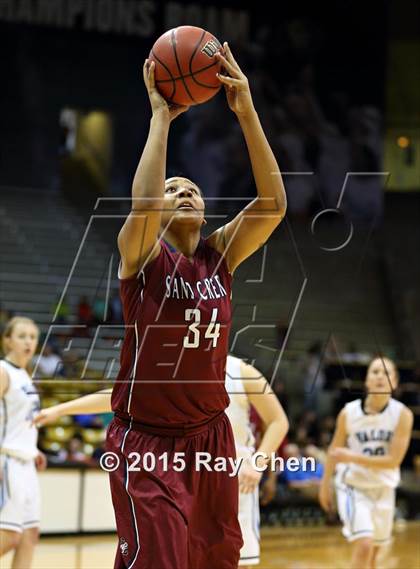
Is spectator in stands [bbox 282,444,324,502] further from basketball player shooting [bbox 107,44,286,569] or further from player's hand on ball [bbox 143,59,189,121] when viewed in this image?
player's hand on ball [bbox 143,59,189,121]

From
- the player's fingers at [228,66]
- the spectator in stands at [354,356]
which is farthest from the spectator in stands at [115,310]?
the player's fingers at [228,66]

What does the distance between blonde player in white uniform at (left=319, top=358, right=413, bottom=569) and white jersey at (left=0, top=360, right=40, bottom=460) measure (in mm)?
1937

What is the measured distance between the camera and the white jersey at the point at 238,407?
549 centimetres

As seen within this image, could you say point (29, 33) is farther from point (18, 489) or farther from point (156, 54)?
point (156, 54)

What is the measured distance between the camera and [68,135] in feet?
64.0

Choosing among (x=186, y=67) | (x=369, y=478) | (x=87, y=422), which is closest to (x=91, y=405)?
(x=186, y=67)

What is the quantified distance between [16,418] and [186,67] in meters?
3.26

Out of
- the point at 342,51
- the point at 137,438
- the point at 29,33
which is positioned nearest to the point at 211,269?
the point at 137,438

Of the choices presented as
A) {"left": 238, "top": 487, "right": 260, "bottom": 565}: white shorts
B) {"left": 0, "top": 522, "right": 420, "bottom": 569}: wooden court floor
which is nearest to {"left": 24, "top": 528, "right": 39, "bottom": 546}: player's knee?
{"left": 238, "top": 487, "right": 260, "bottom": 565}: white shorts

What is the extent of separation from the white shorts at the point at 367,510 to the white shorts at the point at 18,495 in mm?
2018

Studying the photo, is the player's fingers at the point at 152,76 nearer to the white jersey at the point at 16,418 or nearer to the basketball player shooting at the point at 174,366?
the basketball player shooting at the point at 174,366

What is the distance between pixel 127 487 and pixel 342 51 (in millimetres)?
18024

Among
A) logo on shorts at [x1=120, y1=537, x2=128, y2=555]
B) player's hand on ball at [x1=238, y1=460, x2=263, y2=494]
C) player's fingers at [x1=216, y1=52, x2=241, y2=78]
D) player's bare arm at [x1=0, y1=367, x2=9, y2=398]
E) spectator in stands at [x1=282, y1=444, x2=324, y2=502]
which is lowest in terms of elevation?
spectator in stands at [x1=282, y1=444, x2=324, y2=502]

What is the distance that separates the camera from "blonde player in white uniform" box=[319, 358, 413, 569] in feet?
20.2
